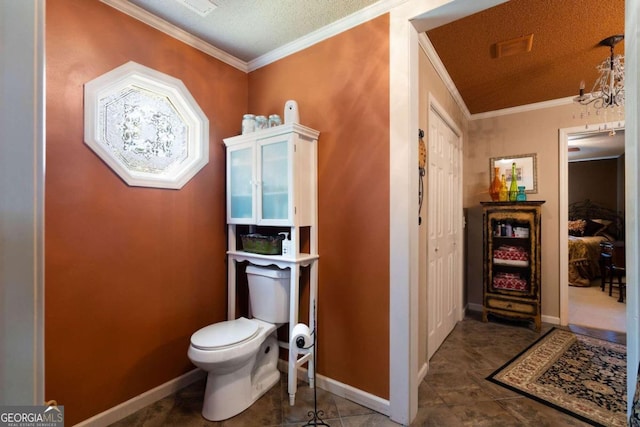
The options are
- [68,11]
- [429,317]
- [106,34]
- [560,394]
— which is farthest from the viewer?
[429,317]

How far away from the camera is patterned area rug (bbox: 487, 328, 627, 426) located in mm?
1806

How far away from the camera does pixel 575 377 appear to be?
2.14 meters

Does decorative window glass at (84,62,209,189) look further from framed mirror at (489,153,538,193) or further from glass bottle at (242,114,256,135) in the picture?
framed mirror at (489,153,538,193)

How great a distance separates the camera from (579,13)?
5.93ft

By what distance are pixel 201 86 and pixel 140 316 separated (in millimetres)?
1709

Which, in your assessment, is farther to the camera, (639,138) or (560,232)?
(560,232)

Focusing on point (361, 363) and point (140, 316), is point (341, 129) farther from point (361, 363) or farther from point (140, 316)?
point (140, 316)

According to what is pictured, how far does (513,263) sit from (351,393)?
8.06 ft

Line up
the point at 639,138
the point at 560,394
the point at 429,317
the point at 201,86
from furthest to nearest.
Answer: the point at 429,317 → the point at 201,86 → the point at 560,394 → the point at 639,138

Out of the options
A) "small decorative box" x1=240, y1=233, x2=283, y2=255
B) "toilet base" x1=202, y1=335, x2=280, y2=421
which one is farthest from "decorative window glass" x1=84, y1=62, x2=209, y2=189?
"toilet base" x1=202, y1=335, x2=280, y2=421

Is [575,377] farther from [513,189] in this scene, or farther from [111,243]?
[111,243]

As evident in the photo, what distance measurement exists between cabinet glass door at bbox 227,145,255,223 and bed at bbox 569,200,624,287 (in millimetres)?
5699

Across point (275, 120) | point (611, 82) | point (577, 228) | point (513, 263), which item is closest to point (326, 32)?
point (275, 120)

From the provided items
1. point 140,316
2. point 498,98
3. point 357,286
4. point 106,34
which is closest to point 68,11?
Result: point 106,34
